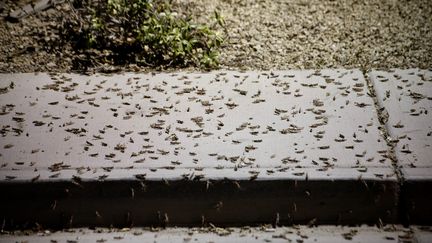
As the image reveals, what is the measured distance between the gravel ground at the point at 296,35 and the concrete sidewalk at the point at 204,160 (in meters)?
0.50

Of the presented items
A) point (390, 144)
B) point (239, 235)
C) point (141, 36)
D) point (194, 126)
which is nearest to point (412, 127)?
point (390, 144)

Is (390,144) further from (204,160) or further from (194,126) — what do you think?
(194,126)

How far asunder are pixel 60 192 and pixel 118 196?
1.20ft

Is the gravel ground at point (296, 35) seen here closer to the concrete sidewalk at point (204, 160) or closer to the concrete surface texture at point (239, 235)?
the concrete sidewalk at point (204, 160)

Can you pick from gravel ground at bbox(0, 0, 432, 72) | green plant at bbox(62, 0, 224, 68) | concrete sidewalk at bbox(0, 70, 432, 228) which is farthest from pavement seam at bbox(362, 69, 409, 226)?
green plant at bbox(62, 0, 224, 68)

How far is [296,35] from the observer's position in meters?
3.94

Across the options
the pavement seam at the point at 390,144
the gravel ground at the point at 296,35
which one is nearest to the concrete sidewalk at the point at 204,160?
the pavement seam at the point at 390,144

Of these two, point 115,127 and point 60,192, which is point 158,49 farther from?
point 60,192

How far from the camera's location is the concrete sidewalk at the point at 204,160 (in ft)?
8.06

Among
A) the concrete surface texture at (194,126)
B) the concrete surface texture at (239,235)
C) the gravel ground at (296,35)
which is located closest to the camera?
the concrete surface texture at (239,235)

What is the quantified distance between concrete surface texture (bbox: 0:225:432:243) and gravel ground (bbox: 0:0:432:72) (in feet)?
5.17

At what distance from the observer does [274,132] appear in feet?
9.18

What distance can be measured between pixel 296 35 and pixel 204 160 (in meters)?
1.97

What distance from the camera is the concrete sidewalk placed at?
8.06 ft
